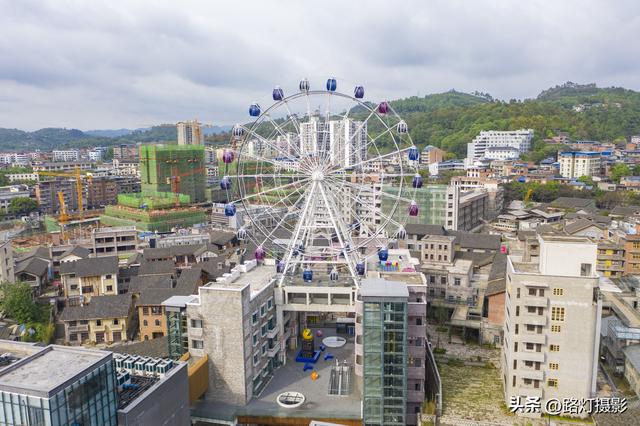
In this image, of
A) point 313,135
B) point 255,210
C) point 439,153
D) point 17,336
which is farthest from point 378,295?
point 439,153

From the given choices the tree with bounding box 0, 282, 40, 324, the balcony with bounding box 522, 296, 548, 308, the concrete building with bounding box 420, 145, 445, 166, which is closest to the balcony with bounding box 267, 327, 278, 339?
the balcony with bounding box 522, 296, 548, 308

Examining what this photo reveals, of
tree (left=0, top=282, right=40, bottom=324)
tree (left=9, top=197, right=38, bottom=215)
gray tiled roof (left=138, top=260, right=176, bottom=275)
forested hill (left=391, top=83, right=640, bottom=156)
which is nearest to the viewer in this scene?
tree (left=0, top=282, right=40, bottom=324)

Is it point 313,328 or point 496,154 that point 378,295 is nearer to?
point 313,328

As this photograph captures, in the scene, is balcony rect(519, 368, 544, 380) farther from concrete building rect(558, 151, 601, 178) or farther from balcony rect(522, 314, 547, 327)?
concrete building rect(558, 151, 601, 178)

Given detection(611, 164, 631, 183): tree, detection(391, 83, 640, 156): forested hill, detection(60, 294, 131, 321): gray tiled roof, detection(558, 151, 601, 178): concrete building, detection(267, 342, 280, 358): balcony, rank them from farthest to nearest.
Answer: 1. detection(391, 83, 640, 156): forested hill
2. detection(558, 151, 601, 178): concrete building
3. detection(611, 164, 631, 183): tree
4. detection(60, 294, 131, 321): gray tiled roof
5. detection(267, 342, 280, 358): balcony

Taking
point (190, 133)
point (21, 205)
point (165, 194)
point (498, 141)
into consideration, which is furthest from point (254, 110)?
point (190, 133)

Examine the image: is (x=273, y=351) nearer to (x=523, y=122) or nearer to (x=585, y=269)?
(x=585, y=269)
